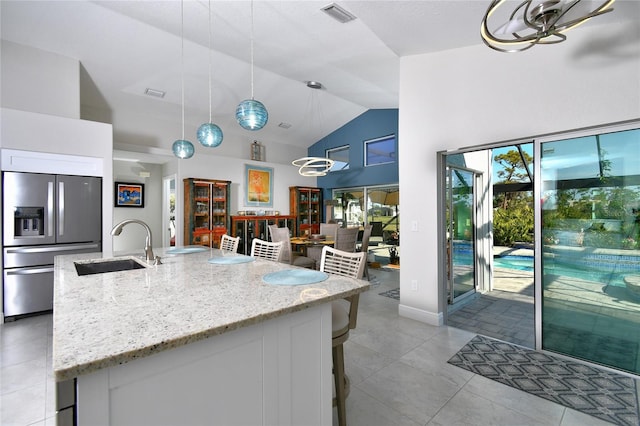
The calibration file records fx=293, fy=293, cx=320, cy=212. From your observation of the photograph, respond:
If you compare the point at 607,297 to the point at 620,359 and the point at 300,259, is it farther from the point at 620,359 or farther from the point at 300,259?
the point at 300,259

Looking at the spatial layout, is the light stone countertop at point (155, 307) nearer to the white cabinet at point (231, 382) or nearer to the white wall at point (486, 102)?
the white cabinet at point (231, 382)

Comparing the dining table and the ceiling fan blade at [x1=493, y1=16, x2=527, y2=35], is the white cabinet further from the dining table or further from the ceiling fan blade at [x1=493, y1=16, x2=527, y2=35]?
the dining table

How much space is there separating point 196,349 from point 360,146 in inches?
257

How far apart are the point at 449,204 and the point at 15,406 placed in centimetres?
422

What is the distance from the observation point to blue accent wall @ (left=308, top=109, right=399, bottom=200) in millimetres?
6438

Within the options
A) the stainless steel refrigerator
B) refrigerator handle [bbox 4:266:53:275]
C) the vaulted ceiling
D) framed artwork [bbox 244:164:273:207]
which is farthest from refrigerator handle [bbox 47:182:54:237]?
framed artwork [bbox 244:164:273:207]

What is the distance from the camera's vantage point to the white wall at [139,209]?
21.2ft

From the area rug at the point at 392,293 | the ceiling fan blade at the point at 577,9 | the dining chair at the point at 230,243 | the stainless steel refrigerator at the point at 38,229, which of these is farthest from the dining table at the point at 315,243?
the ceiling fan blade at the point at 577,9

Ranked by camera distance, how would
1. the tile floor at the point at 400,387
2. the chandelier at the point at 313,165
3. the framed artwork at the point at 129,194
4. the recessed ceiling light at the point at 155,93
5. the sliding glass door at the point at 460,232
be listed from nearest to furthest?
the tile floor at the point at 400,387
the sliding glass door at the point at 460,232
the recessed ceiling light at the point at 155,93
the chandelier at the point at 313,165
the framed artwork at the point at 129,194

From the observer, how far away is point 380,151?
674cm

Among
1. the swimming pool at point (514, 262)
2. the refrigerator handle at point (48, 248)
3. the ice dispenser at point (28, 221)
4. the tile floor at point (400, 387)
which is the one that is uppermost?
Result: the ice dispenser at point (28, 221)

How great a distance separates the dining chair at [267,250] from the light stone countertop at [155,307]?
0.85 metres

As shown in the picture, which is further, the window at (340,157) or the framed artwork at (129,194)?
the window at (340,157)

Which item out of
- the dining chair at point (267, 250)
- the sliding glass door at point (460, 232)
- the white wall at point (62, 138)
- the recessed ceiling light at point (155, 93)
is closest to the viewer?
the dining chair at point (267, 250)
